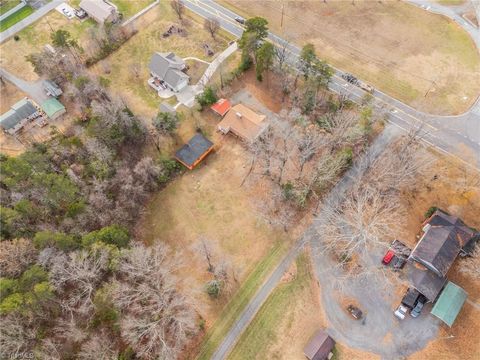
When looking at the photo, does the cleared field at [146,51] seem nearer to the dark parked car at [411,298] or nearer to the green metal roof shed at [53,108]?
the green metal roof shed at [53,108]

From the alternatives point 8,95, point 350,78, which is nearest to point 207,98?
point 350,78

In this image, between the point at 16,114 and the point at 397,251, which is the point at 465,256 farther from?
the point at 16,114

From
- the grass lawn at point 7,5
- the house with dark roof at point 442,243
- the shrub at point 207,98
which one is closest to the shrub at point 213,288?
the house with dark roof at point 442,243

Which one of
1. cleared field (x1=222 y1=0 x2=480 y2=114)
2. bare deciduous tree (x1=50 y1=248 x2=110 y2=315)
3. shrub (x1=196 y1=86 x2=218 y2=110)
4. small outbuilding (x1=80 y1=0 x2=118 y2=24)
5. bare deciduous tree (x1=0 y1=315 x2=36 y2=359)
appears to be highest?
cleared field (x1=222 y1=0 x2=480 y2=114)

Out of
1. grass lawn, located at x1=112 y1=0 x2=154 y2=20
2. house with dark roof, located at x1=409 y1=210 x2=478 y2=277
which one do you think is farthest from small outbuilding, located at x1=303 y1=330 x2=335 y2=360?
grass lawn, located at x1=112 y1=0 x2=154 y2=20

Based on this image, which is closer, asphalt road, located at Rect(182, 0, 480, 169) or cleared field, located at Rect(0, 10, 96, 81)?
asphalt road, located at Rect(182, 0, 480, 169)

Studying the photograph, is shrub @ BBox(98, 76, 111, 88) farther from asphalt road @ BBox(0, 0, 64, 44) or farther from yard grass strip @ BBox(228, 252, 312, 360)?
yard grass strip @ BBox(228, 252, 312, 360)
